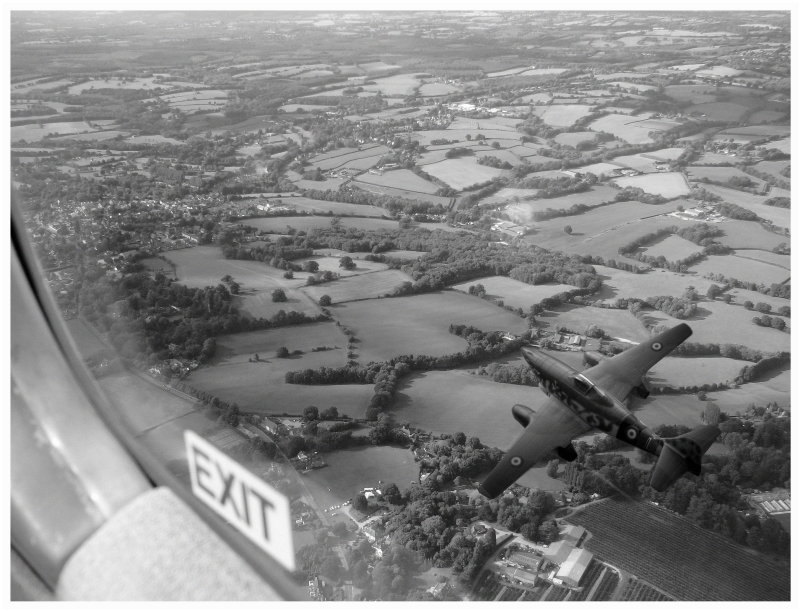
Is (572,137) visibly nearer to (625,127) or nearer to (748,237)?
(625,127)

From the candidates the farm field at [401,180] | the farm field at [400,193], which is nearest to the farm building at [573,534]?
the farm field at [400,193]

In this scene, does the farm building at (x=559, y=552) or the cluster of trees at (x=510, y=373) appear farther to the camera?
the cluster of trees at (x=510, y=373)

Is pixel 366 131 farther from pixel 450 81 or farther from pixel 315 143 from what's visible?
pixel 450 81

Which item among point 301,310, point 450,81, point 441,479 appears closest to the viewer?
point 441,479

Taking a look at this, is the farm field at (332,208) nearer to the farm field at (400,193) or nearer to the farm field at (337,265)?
the farm field at (400,193)

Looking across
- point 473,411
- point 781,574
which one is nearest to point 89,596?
point 473,411

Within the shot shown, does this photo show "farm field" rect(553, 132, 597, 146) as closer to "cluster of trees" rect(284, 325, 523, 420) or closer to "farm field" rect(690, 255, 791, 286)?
"farm field" rect(690, 255, 791, 286)

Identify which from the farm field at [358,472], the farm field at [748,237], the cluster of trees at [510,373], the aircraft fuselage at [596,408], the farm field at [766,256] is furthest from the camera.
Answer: the farm field at [748,237]
